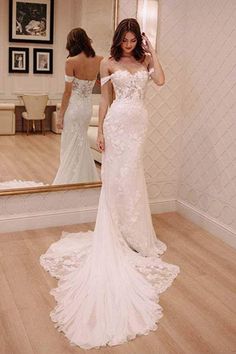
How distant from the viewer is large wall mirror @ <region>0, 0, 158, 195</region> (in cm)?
401

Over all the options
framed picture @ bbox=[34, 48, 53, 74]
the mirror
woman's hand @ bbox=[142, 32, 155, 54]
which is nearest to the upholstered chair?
the mirror

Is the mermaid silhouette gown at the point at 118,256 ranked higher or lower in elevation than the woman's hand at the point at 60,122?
lower

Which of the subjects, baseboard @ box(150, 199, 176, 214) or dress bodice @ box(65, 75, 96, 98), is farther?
baseboard @ box(150, 199, 176, 214)

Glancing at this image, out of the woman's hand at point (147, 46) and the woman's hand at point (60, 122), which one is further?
the woman's hand at point (60, 122)

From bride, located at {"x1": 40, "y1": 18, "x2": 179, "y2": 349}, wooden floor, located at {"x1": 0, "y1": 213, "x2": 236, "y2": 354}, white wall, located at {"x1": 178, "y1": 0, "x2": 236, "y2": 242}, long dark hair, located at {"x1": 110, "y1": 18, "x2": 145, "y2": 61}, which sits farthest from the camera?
white wall, located at {"x1": 178, "y1": 0, "x2": 236, "y2": 242}

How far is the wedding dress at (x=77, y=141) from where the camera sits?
4.10 m

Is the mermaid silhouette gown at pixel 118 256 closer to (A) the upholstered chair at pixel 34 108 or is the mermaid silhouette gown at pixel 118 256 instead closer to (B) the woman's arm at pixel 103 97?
(B) the woman's arm at pixel 103 97

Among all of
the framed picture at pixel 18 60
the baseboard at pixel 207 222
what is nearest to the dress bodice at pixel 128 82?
the framed picture at pixel 18 60

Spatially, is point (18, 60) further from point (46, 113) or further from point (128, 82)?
point (128, 82)

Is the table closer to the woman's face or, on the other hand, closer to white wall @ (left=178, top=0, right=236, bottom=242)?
the woman's face

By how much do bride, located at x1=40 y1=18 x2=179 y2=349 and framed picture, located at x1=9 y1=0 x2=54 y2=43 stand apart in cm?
90

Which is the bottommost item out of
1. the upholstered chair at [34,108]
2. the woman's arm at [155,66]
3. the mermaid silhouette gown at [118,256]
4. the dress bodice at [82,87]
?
the mermaid silhouette gown at [118,256]

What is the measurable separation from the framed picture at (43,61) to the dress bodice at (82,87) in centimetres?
24

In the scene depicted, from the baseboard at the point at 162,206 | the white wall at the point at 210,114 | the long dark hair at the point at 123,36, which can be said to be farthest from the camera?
the baseboard at the point at 162,206
